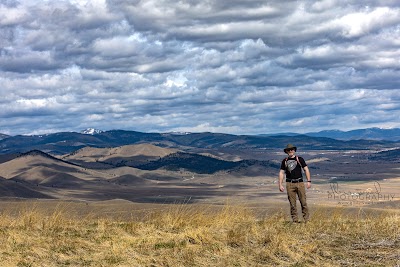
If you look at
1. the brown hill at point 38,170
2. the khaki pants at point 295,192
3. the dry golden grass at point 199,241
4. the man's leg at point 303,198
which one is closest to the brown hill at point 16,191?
the brown hill at point 38,170

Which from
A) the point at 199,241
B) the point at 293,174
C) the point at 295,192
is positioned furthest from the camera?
the point at 295,192

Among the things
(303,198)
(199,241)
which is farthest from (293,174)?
(199,241)

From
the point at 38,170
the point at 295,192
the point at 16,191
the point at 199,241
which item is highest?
the point at 295,192

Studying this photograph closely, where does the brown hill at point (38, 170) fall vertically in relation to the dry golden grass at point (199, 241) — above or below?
below

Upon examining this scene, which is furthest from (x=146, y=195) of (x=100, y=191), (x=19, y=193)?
(x=19, y=193)

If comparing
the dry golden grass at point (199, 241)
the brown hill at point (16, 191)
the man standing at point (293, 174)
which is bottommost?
the brown hill at point (16, 191)

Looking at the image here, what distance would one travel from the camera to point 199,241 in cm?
1145

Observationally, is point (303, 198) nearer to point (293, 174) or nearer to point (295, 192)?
point (295, 192)

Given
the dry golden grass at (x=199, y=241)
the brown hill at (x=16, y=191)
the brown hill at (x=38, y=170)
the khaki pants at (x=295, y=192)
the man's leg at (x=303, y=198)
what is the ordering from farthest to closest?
the brown hill at (x=38, y=170) → the brown hill at (x=16, y=191) → the khaki pants at (x=295, y=192) → the man's leg at (x=303, y=198) → the dry golden grass at (x=199, y=241)

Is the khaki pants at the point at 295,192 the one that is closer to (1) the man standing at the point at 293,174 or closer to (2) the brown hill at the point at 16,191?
(1) the man standing at the point at 293,174

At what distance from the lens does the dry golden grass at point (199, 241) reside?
1014 cm

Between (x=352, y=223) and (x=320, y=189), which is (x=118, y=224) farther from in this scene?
(x=320, y=189)

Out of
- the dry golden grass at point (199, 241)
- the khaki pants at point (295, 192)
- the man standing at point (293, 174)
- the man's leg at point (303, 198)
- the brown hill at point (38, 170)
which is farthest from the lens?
the brown hill at point (38, 170)

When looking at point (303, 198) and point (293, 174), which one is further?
point (293, 174)
